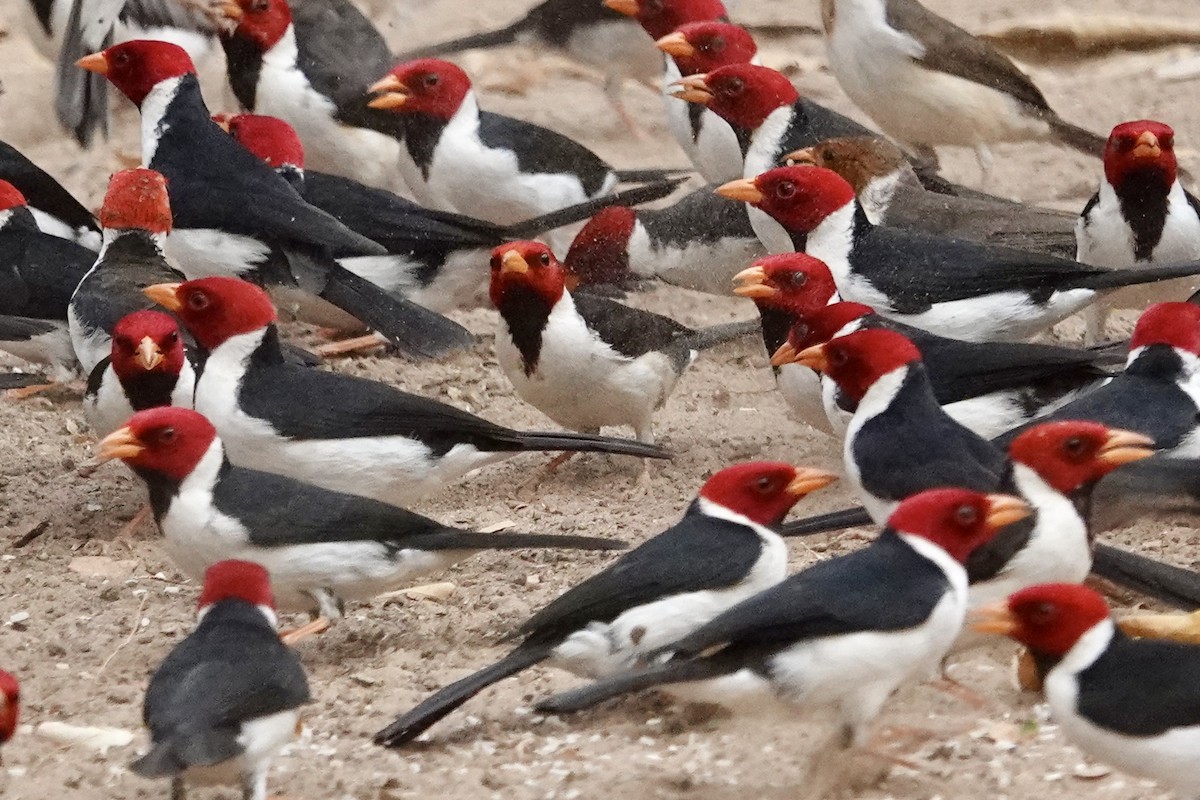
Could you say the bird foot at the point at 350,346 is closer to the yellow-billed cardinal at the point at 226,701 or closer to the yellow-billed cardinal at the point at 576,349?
the yellow-billed cardinal at the point at 576,349

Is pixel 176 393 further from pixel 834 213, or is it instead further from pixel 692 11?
pixel 692 11

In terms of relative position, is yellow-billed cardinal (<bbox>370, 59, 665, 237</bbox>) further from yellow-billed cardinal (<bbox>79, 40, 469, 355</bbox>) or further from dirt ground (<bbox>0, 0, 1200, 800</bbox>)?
yellow-billed cardinal (<bbox>79, 40, 469, 355</bbox>)

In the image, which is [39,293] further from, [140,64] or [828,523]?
[828,523]

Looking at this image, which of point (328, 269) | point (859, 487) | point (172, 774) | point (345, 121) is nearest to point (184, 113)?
point (328, 269)

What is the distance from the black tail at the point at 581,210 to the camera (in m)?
7.75

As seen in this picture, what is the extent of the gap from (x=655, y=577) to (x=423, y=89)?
13.2ft

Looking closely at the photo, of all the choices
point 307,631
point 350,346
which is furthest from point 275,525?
point 350,346

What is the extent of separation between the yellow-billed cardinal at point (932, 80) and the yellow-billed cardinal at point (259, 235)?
2.69 m

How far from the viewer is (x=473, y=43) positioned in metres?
10.5

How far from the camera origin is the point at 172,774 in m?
3.71

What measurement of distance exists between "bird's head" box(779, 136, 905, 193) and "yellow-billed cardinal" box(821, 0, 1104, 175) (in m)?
1.42

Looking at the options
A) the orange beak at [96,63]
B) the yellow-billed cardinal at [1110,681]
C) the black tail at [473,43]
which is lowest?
the black tail at [473,43]

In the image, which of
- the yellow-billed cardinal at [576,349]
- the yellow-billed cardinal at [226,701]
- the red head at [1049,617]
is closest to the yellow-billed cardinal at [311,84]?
the yellow-billed cardinal at [576,349]

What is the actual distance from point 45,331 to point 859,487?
336cm
